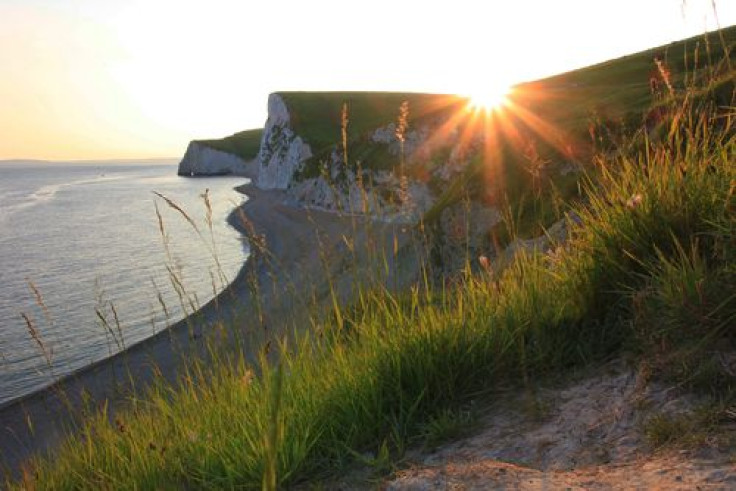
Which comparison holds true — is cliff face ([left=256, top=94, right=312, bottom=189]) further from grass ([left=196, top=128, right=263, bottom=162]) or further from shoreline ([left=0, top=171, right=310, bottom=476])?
shoreline ([left=0, top=171, right=310, bottom=476])

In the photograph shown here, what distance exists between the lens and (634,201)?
14.0ft

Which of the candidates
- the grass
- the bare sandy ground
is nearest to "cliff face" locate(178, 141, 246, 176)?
the grass

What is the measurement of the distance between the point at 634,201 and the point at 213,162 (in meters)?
172

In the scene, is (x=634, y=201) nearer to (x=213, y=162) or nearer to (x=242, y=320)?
(x=242, y=320)

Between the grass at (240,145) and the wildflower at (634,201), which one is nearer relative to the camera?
the wildflower at (634,201)

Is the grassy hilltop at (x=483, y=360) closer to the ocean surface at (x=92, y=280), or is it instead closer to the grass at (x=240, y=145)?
the ocean surface at (x=92, y=280)

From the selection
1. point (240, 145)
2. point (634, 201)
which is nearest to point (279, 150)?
point (240, 145)

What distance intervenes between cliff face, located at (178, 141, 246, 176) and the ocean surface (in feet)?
267

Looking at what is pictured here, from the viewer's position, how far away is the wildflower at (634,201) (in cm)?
417

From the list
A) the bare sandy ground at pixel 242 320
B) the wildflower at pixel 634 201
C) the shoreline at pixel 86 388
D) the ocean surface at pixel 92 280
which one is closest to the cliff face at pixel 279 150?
the ocean surface at pixel 92 280

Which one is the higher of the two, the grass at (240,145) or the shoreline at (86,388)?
the grass at (240,145)

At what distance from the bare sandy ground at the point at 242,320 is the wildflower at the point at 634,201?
1.71m

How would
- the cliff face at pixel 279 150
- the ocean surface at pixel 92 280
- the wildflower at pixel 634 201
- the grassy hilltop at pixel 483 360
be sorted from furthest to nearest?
the cliff face at pixel 279 150
the ocean surface at pixel 92 280
the wildflower at pixel 634 201
the grassy hilltop at pixel 483 360

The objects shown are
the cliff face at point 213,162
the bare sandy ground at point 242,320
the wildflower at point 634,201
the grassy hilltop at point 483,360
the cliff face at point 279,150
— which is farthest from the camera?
the cliff face at point 213,162
